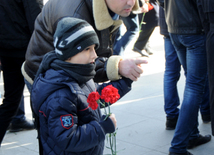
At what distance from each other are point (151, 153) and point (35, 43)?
1691 mm

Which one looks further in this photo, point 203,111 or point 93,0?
point 203,111

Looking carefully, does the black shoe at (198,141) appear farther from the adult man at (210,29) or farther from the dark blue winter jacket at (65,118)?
the dark blue winter jacket at (65,118)

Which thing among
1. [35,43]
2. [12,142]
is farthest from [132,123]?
[35,43]

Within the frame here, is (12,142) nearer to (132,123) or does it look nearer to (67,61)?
(132,123)

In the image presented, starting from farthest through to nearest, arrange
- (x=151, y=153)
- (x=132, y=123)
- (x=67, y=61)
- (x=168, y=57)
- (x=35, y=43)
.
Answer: (x=132, y=123)
(x=168, y=57)
(x=151, y=153)
(x=35, y=43)
(x=67, y=61)

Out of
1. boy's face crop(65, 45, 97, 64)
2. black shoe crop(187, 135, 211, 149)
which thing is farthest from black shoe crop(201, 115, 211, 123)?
boy's face crop(65, 45, 97, 64)

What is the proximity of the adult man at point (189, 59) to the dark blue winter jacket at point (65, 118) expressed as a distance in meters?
1.32

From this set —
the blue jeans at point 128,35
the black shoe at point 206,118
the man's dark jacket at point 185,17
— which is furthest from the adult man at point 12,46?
the blue jeans at point 128,35

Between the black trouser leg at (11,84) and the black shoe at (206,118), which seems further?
the black shoe at (206,118)

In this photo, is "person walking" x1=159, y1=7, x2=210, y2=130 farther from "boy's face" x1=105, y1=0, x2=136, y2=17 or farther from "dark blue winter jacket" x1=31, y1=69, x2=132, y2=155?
"dark blue winter jacket" x1=31, y1=69, x2=132, y2=155

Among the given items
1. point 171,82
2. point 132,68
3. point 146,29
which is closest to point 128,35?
point 146,29

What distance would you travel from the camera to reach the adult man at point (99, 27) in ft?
8.13

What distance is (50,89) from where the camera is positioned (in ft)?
6.83

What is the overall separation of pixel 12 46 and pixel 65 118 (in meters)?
1.96
